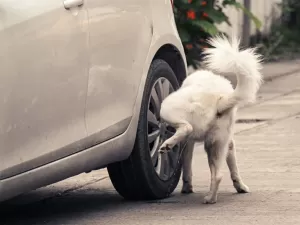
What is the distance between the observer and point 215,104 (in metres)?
6.28

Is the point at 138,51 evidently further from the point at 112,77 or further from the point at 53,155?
the point at 53,155

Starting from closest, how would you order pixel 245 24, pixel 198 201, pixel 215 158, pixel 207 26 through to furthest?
pixel 215 158, pixel 198 201, pixel 207 26, pixel 245 24

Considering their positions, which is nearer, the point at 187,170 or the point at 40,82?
the point at 40,82

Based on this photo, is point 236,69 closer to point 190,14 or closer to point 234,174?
point 234,174

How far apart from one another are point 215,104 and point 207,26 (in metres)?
5.10

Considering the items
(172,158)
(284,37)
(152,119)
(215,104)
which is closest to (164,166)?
(172,158)

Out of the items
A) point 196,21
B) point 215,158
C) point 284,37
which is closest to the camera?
point 215,158

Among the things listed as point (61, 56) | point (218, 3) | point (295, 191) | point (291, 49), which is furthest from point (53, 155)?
point (291, 49)

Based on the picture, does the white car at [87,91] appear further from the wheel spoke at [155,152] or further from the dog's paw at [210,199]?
the dog's paw at [210,199]

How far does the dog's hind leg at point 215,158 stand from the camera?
6371 mm

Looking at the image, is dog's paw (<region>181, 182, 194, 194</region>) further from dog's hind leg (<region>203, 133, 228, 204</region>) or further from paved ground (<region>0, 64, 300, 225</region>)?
dog's hind leg (<region>203, 133, 228, 204</region>)

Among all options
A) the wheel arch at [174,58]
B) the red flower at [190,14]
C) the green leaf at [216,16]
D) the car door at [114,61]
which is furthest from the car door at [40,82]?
the green leaf at [216,16]

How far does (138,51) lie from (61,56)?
0.90m

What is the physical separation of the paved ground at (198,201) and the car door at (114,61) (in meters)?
0.55
